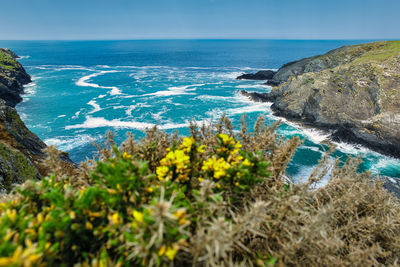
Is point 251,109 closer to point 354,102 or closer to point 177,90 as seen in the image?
point 354,102

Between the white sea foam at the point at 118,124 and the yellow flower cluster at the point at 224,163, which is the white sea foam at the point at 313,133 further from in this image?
the yellow flower cluster at the point at 224,163

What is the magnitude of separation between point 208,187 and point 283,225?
161 cm

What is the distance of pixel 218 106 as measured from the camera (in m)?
45.4

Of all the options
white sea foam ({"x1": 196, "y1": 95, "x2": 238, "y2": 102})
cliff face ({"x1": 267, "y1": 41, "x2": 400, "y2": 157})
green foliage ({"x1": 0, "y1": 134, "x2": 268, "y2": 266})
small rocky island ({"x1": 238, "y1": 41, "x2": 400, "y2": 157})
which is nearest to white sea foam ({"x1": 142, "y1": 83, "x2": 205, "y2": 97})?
white sea foam ({"x1": 196, "y1": 95, "x2": 238, "y2": 102})

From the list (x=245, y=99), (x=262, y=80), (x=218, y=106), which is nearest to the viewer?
(x=218, y=106)

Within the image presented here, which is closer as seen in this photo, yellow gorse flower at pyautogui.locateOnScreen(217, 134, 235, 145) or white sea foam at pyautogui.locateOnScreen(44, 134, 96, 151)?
yellow gorse flower at pyautogui.locateOnScreen(217, 134, 235, 145)

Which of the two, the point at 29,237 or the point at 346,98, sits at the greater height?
the point at 29,237

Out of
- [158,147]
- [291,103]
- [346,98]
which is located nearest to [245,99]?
[291,103]

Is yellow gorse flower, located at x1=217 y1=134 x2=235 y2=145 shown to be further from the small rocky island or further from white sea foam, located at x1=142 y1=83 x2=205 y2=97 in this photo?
white sea foam, located at x1=142 y1=83 x2=205 y2=97

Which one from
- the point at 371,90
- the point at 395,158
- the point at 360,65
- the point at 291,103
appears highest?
the point at 360,65

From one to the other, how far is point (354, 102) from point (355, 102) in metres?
0.13

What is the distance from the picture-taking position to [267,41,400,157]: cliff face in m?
29.7

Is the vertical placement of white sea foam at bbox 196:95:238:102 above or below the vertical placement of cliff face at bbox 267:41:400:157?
below

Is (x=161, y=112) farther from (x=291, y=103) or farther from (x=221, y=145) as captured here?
(x=221, y=145)
